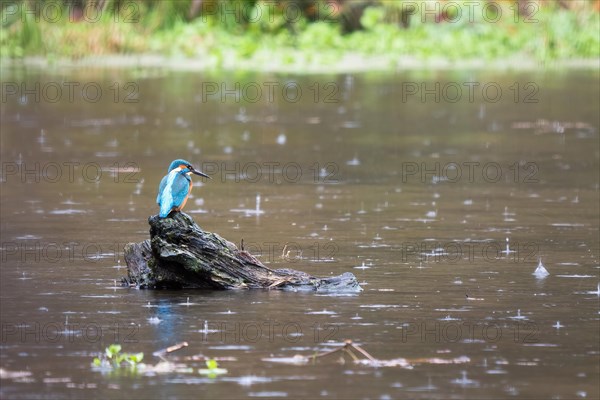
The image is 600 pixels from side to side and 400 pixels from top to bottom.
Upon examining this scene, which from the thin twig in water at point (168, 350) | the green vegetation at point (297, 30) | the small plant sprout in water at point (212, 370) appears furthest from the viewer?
the green vegetation at point (297, 30)

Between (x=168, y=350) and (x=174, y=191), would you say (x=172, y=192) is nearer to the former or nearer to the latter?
(x=174, y=191)

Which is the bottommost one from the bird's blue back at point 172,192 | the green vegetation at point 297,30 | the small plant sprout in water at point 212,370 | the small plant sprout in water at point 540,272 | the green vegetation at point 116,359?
the small plant sprout in water at point 212,370

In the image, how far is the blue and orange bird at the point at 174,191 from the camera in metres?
9.44

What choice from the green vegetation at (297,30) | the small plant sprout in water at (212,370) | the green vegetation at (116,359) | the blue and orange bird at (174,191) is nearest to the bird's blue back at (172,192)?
the blue and orange bird at (174,191)

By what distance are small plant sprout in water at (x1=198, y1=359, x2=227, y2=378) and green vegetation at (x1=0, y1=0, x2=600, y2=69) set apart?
26.1 metres

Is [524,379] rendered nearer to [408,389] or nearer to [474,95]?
[408,389]

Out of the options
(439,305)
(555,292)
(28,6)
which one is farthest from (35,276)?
(28,6)

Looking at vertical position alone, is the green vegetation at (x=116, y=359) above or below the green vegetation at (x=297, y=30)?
below

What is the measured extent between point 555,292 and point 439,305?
950mm

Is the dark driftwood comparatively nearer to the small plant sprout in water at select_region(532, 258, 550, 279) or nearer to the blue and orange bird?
the blue and orange bird

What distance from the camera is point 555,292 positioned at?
972cm

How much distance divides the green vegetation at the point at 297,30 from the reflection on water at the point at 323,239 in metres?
10.2

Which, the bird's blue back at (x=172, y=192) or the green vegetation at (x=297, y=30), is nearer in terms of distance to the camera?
the bird's blue back at (x=172, y=192)

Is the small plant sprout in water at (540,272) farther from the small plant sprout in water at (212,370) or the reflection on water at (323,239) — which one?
the small plant sprout in water at (212,370)
